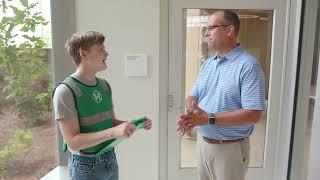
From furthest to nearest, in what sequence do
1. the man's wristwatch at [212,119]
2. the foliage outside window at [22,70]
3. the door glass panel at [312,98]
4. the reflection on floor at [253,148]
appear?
the reflection on floor at [253,148] < the door glass panel at [312,98] < the foliage outside window at [22,70] < the man's wristwatch at [212,119]

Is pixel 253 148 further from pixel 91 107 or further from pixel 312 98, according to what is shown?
pixel 91 107

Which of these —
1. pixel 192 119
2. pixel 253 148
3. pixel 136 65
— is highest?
pixel 136 65

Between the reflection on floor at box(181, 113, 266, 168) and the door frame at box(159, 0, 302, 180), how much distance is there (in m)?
0.14

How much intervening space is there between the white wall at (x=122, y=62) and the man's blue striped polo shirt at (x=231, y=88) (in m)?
0.71

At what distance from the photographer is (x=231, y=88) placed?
5.72 feet

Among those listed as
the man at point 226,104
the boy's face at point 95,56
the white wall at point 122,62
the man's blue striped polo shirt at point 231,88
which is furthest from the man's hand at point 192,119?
the white wall at point 122,62

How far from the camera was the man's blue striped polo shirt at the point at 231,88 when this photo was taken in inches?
65.6

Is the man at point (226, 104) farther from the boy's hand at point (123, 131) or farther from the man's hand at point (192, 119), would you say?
→ the boy's hand at point (123, 131)

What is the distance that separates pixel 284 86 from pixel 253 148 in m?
0.63

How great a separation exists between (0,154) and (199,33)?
69.0 inches

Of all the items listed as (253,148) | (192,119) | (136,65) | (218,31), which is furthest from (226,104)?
(253,148)

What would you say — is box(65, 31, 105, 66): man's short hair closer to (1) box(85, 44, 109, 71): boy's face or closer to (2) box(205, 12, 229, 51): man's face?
(1) box(85, 44, 109, 71): boy's face

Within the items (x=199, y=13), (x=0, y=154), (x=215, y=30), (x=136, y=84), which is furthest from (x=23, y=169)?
(x=199, y=13)

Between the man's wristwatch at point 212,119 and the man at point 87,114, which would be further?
the man's wristwatch at point 212,119
